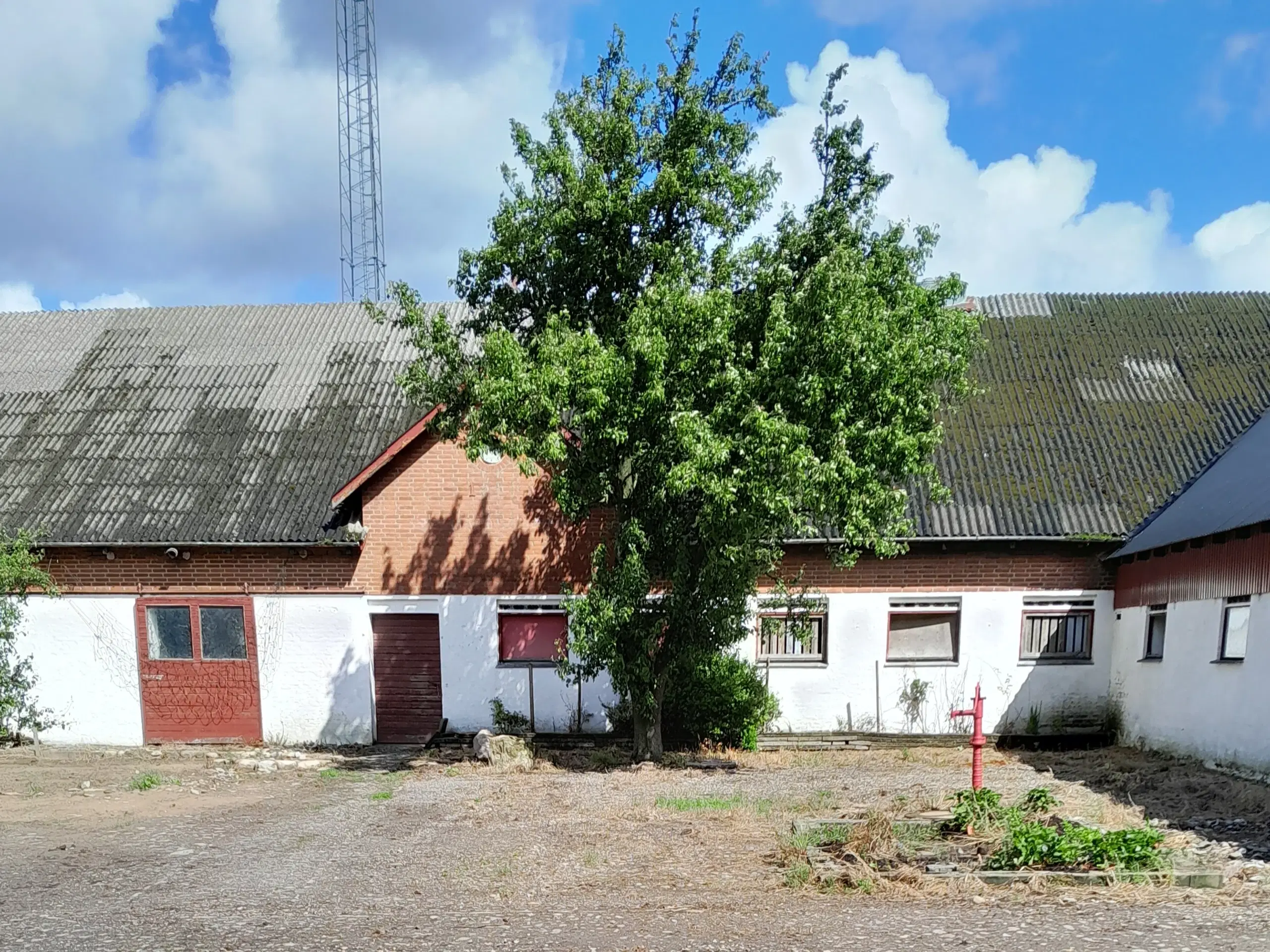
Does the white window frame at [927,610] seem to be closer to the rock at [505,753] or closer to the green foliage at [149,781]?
the rock at [505,753]

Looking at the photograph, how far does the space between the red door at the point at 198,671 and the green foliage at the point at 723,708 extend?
6.19 meters

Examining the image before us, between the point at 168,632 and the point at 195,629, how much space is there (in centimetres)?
52

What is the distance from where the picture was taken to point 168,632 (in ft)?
47.4

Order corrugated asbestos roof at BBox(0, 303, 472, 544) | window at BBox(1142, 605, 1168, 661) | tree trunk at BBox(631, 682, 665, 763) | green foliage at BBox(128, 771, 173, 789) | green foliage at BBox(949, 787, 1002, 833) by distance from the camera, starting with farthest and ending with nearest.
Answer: corrugated asbestos roof at BBox(0, 303, 472, 544), window at BBox(1142, 605, 1168, 661), tree trunk at BBox(631, 682, 665, 763), green foliage at BBox(128, 771, 173, 789), green foliage at BBox(949, 787, 1002, 833)

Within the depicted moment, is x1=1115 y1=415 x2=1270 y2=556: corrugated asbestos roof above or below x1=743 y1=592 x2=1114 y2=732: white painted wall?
above

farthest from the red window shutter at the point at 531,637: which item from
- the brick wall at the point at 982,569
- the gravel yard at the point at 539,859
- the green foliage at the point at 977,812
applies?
the green foliage at the point at 977,812

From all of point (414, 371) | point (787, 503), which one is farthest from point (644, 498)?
point (414, 371)

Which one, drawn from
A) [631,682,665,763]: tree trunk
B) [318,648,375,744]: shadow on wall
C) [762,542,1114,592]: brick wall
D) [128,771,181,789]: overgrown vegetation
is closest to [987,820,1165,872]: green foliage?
[631,682,665,763]: tree trunk

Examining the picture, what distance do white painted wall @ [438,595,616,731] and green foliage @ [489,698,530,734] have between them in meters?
0.12

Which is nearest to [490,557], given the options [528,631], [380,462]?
[528,631]

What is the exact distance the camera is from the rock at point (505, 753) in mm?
12352

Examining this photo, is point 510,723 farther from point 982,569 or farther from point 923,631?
point 982,569

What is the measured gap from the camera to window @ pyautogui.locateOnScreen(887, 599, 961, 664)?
45.5 feet

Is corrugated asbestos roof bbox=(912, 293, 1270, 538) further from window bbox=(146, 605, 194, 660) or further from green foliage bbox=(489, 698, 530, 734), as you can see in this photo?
window bbox=(146, 605, 194, 660)
